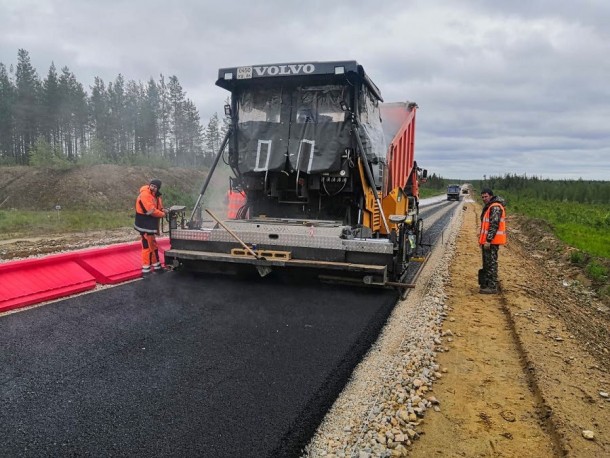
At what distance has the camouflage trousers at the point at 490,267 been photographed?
6367 millimetres

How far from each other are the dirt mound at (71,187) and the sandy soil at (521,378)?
20767 millimetres

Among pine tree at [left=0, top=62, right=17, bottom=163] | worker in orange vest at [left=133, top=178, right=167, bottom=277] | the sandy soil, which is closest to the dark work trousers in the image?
worker in orange vest at [left=133, top=178, right=167, bottom=277]

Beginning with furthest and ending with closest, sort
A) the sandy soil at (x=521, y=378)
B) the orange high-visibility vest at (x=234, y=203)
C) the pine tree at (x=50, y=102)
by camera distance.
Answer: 1. the pine tree at (x=50, y=102)
2. the orange high-visibility vest at (x=234, y=203)
3. the sandy soil at (x=521, y=378)

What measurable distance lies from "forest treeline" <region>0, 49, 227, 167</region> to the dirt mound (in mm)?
2323

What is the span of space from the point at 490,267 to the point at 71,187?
2345cm

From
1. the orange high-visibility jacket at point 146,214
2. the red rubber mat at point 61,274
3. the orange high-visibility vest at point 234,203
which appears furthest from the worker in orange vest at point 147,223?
the orange high-visibility vest at point 234,203

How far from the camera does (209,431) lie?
8.61 ft

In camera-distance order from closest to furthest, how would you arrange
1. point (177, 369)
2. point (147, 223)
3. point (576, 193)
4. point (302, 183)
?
1. point (177, 369)
2. point (302, 183)
3. point (147, 223)
4. point (576, 193)

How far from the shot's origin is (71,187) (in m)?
23.9

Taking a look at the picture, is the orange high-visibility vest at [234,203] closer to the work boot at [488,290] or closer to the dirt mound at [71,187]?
the work boot at [488,290]

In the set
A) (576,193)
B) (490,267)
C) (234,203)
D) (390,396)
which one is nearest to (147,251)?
(234,203)

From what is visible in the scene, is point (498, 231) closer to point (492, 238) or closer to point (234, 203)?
point (492, 238)

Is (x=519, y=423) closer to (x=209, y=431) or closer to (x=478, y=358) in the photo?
(x=478, y=358)

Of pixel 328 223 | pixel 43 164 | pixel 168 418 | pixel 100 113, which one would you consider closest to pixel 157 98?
pixel 100 113
